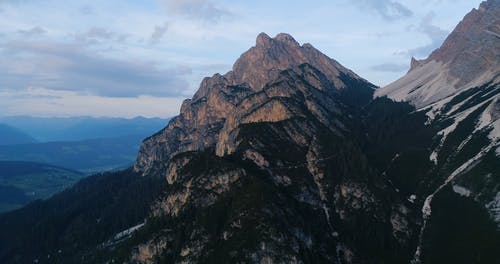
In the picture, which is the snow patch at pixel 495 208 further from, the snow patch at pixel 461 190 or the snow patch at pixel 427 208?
the snow patch at pixel 427 208

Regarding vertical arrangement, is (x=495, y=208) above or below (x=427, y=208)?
above

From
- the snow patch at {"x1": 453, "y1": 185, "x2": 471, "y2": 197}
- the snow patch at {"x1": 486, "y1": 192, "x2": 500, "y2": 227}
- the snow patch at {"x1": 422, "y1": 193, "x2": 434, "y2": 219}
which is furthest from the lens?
the snow patch at {"x1": 453, "y1": 185, "x2": 471, "y2": 197}

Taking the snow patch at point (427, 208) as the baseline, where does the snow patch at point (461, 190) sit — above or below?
above

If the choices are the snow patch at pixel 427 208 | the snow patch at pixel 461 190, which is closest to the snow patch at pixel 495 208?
the snow patch at pixel 461 190

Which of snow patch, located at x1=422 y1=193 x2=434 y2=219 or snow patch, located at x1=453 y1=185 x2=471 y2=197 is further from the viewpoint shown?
snow patch, located at x1=453 y1=185 x2=471 y2=197

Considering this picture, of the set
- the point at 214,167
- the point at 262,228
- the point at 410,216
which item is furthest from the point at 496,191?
the point at 214,167

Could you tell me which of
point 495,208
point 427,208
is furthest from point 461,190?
point 495,208

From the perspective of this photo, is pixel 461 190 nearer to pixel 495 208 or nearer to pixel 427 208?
pixel 427 208

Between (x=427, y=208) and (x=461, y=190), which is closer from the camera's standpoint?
(x=427, y=208)

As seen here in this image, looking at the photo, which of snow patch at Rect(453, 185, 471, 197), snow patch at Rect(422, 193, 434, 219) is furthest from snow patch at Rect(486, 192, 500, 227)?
snow patch at Rect(422, 193, 434, 219)

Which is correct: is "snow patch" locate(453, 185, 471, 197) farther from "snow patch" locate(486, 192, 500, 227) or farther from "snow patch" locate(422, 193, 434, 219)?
"snow patch" locate(486, 192, 500, 227)
